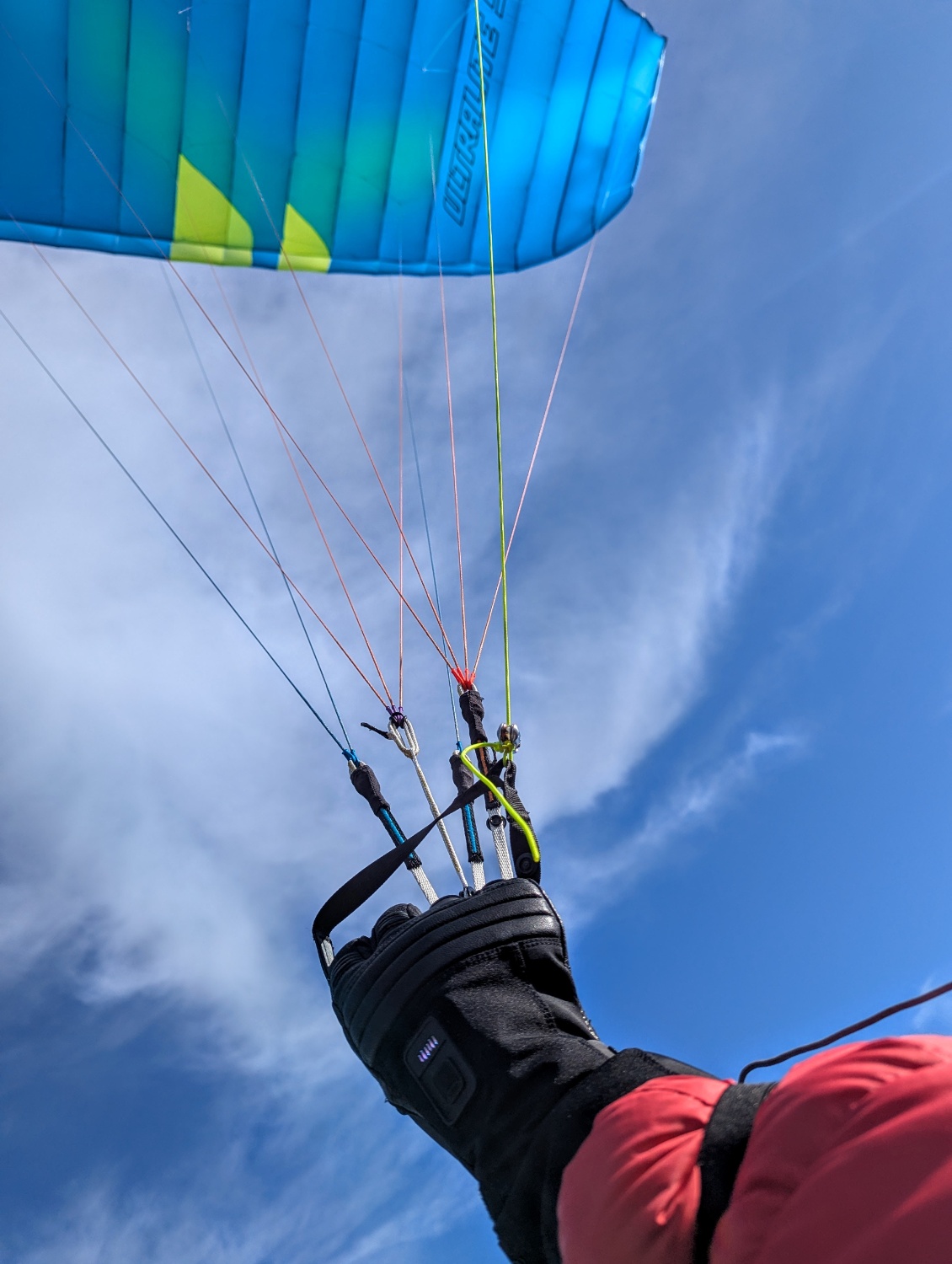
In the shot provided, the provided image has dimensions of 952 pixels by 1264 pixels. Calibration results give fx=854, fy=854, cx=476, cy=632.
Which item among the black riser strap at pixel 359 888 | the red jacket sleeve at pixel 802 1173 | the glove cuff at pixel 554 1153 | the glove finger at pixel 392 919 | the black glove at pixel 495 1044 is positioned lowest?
the red jacket sleeve at pixel 802 1173

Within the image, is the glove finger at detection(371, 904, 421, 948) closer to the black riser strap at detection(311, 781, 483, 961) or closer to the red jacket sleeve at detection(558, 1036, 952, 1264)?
the black riser strap at detection(311, 781, 483, 961)

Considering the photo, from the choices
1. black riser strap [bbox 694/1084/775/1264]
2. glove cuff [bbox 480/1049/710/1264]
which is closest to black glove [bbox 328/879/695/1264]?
glove cuff [bbox 480/1049/710/1264]

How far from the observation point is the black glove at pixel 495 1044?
52.0 inches

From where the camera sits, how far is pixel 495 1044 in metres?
1.54

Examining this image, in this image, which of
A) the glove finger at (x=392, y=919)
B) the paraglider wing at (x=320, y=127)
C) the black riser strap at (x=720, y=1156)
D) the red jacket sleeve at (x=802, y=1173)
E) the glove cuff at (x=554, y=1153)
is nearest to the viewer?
the red jacket sleeve at (x=802, y=1173)

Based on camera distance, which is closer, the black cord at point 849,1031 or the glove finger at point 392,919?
the black cord at point 849,1031

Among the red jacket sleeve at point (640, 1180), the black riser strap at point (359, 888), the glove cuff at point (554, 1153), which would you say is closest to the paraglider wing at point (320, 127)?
the black riser strap at point (359, 888)

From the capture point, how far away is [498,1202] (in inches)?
55.7

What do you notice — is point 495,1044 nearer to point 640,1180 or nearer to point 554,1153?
point 554,1153

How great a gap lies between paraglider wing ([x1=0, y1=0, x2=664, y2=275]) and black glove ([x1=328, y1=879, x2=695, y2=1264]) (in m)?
5.21

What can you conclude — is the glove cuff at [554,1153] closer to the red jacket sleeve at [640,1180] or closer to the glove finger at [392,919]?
the red jacket sleeve at [640,1180]

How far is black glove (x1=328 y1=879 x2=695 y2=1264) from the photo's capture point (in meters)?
1.32

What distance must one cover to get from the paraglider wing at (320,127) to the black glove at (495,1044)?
17.1 feet

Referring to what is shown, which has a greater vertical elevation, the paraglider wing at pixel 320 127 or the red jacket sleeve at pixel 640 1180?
the paraglider wing at pixel 320 127
